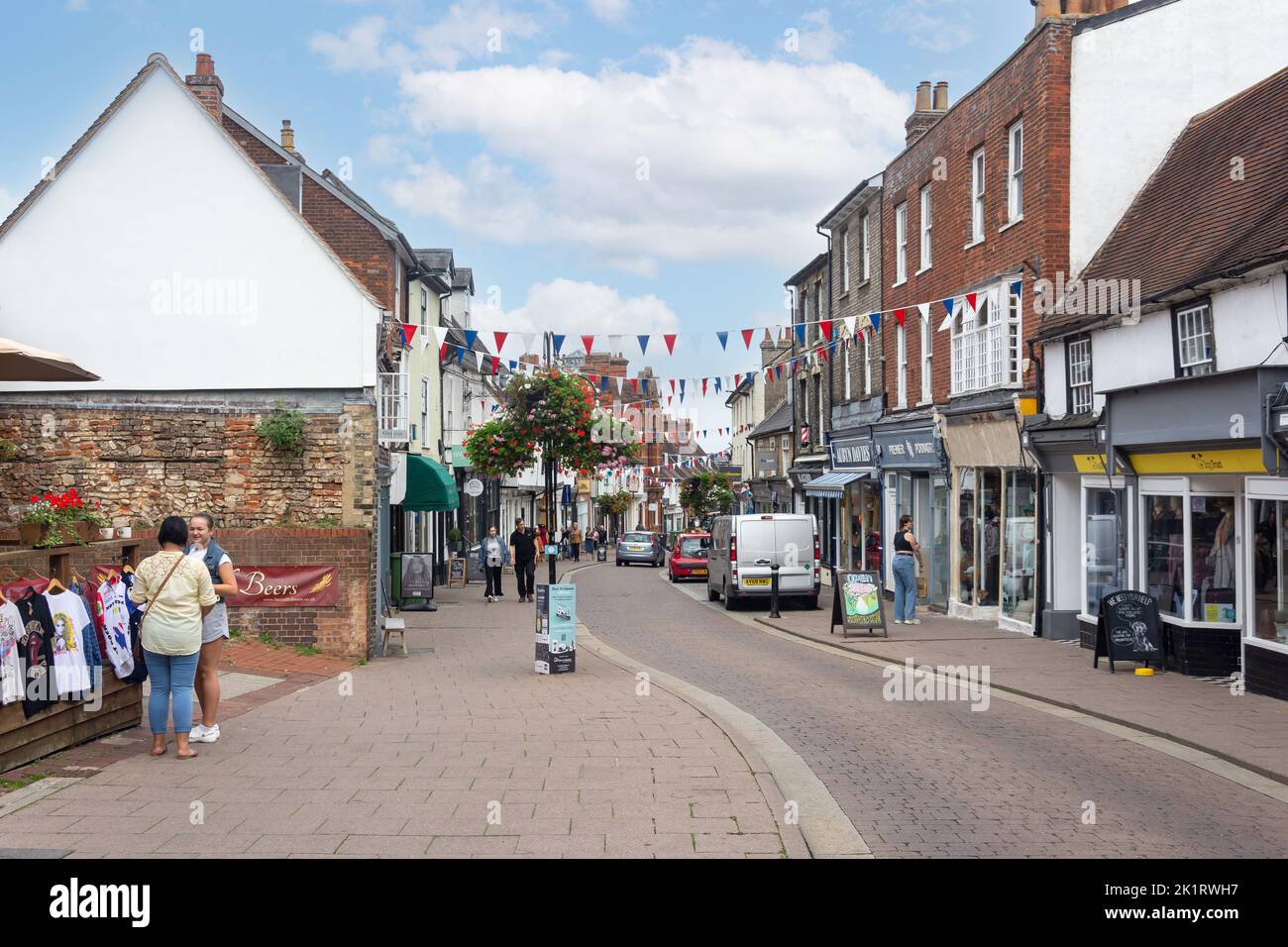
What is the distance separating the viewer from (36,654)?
8.29 meters

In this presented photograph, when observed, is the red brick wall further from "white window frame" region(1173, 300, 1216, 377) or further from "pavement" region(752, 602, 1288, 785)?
"white window frame" region(1173, 300, 1216, 377)

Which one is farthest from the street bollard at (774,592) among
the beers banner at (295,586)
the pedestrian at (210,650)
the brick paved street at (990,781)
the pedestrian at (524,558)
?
the pedestrian at (210,650)

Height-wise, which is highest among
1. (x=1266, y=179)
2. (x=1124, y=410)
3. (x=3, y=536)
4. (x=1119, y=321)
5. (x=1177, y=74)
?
(x=1177, y=74)

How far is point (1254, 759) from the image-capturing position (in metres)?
9.28

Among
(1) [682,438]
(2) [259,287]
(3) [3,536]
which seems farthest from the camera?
(1) [682,438]

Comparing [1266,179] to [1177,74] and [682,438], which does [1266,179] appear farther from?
[682,438]

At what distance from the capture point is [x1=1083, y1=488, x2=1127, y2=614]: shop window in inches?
656

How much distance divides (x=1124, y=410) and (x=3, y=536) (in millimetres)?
13013

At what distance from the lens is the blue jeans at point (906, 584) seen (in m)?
21.4

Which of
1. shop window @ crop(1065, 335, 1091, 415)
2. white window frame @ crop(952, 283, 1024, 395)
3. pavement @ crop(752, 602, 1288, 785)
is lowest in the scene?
pavement @ crop(752, 602, 1288, 785)

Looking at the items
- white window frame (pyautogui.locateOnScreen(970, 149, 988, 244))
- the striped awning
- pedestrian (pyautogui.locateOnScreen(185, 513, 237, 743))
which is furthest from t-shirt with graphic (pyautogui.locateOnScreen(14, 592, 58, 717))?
the striped awning

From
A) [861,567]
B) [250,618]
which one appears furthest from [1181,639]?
[861,567]

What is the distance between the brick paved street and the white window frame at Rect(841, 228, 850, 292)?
1922 cm

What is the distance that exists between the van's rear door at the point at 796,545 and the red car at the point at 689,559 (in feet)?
39.6
